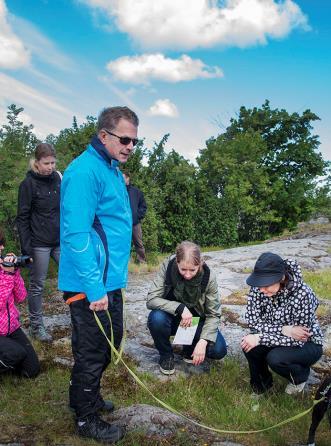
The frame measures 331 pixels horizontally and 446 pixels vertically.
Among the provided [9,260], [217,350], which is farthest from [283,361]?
[9,260]

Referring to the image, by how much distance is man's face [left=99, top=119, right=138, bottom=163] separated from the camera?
9.09 ft

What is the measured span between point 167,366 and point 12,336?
1352mm

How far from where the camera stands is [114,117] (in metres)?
2.78

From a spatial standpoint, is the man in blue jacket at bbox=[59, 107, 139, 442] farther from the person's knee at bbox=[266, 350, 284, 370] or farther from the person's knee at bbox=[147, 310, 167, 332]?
the person's knee at bbox=[266, 350, 284, 370]

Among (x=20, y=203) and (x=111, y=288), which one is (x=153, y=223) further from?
(x=111, y=288)

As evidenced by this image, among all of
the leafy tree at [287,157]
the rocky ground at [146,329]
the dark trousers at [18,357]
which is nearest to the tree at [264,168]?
the leafy tree at [287,157]

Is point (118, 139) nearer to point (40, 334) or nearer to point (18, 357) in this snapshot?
point (18, 357)

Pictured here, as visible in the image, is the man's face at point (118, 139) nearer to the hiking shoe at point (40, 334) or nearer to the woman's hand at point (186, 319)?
the woman's hand at point (186, 319)

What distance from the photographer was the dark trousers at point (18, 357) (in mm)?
3717

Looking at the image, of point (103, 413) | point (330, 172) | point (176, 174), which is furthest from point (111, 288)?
point (330, 172)

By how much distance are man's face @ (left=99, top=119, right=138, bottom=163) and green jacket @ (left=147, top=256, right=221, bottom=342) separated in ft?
4.68

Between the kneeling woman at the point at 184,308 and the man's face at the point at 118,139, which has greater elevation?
the man's face at the point at 118,139

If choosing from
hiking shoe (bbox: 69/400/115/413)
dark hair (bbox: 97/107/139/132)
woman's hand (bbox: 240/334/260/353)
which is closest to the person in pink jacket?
hiking shoe (bbox: 69/400/115/413)

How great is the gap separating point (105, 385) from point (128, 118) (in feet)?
7.16
